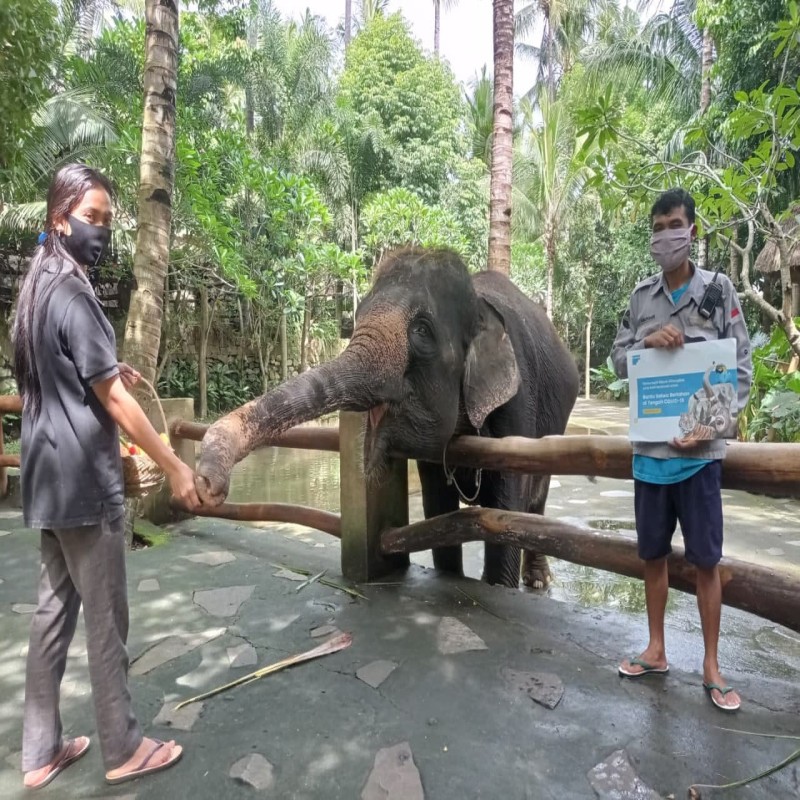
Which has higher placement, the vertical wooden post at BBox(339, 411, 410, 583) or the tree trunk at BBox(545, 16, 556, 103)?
the tree trunk at BBox(545, 16, 556, 103)

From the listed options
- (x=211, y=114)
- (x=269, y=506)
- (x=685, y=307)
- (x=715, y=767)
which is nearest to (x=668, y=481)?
(x=685, y=307)

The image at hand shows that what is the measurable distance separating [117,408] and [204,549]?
2.89 metres

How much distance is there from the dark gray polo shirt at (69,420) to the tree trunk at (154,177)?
296cm

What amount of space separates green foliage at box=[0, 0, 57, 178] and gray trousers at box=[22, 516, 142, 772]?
4.17 meters

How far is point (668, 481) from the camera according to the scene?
7.63 feet

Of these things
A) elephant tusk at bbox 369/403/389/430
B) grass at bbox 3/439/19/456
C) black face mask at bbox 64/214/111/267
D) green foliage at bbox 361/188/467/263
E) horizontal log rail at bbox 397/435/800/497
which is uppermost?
green foliage at bbox 361/188/467/263

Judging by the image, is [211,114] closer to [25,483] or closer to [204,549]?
[204,549]

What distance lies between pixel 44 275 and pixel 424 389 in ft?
5.59

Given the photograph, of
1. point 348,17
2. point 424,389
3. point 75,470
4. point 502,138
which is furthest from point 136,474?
point 348,17

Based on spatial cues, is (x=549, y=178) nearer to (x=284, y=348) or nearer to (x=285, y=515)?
(x=284, y=348)

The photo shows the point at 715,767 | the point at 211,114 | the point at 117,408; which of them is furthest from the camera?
the point at 211,114

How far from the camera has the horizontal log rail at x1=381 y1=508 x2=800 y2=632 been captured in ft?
7.80

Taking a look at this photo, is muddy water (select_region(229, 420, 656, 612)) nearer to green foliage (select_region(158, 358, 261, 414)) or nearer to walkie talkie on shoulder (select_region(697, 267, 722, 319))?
walkie talkie on shoulder (select_region(697, 267, 722, 319))

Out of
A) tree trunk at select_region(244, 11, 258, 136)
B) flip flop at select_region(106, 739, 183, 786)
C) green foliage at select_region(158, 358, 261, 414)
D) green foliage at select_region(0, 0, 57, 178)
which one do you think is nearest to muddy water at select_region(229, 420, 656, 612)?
flip flop at select_region(106, 739, 183, 786)
